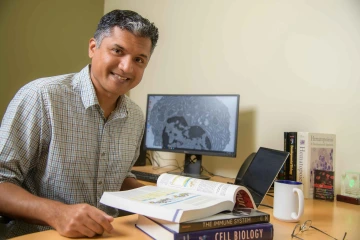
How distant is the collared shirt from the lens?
3.41 ft

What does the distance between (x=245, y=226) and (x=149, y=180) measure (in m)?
0.94

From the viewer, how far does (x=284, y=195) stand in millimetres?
979

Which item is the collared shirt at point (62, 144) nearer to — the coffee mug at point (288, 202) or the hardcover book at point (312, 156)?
the coffee mug at point (288, 202)

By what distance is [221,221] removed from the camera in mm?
708

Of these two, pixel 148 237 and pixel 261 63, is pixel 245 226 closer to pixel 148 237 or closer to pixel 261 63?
pixel 148 237

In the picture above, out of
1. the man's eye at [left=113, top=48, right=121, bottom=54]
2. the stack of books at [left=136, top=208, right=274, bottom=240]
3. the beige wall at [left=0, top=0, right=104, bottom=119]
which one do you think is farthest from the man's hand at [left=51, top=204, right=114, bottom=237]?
the beige wall at [left=0, top=0, right=104, bottom=119]

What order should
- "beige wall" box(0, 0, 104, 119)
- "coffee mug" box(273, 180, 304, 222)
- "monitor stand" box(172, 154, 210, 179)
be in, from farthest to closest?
"beige wall" box(0, 0, 104, 119) → "monitor stand" box(172, 154, 210, 179) → "coffee mug" box(273, 180, 304, 222)

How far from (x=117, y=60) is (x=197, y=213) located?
751mm

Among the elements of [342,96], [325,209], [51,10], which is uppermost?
[51,10]

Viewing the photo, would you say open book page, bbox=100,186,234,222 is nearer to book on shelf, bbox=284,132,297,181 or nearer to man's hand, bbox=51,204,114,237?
man's hand, bbox=51,204,114,237

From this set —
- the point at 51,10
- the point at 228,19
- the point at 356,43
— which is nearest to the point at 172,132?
the point at 228,19

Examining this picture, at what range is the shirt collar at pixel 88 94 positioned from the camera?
1189 millimetres

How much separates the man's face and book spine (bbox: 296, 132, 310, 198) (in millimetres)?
792

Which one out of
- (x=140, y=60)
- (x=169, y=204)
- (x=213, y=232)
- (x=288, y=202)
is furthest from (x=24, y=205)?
(x=288, y=202)
